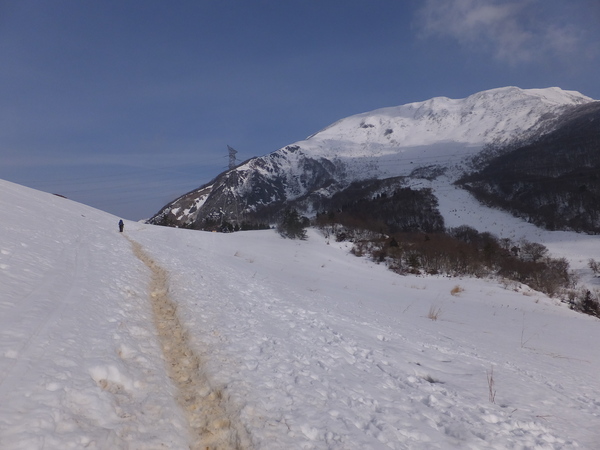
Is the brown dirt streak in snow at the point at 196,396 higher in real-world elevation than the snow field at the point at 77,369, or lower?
lower

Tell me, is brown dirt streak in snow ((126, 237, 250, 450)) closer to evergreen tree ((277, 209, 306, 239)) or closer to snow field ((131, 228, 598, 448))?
snow field ((131, 228, 598, 448))

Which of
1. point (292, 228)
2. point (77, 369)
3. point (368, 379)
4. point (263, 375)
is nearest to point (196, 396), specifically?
point (263, 375)

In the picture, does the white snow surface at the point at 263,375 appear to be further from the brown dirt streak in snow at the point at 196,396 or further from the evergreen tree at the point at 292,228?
the evergreen tree at the point at 292,228

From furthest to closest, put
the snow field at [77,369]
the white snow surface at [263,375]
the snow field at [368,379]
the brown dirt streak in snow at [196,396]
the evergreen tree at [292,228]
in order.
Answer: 1. the evergreen tree at [292,228]
2. the snow field at [368,379]
3. the brown dirt streak in snow at [196,396]
4. the white snow surface at [263,375]
5. the snow field at [77,369]

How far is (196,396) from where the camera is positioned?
4.22m

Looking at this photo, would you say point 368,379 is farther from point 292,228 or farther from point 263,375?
point 292,228

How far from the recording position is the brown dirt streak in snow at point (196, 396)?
3459 millimetres

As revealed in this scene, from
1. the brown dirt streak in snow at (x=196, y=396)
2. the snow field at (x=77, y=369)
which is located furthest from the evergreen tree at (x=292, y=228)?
the brown dirt streak in snow at (x=196, y=396)

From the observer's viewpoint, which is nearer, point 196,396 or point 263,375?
point 196,396

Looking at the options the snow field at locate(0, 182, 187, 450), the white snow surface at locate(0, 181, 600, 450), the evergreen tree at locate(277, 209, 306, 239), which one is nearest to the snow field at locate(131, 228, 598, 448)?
the white snow surface at locate(0, 181, 600, 450)

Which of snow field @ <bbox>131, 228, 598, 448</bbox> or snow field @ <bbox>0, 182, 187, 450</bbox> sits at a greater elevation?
snow field @ <bbox>0, 182, 187, 450</bbox>

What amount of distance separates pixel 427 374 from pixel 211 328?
417cm

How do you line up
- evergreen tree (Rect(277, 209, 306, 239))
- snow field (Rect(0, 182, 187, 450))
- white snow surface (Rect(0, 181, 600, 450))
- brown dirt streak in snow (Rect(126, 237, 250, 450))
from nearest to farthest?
snow field (Rect(0, 182, 187, 450))
white snow surface (Rect(0, 181, 600, 450))
brown dirt streak in snow (Rect(126, 237, 250, 450))
evergreen tree (Rect(277, 209, 306, 239))

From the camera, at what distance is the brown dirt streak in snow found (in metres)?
3.46
